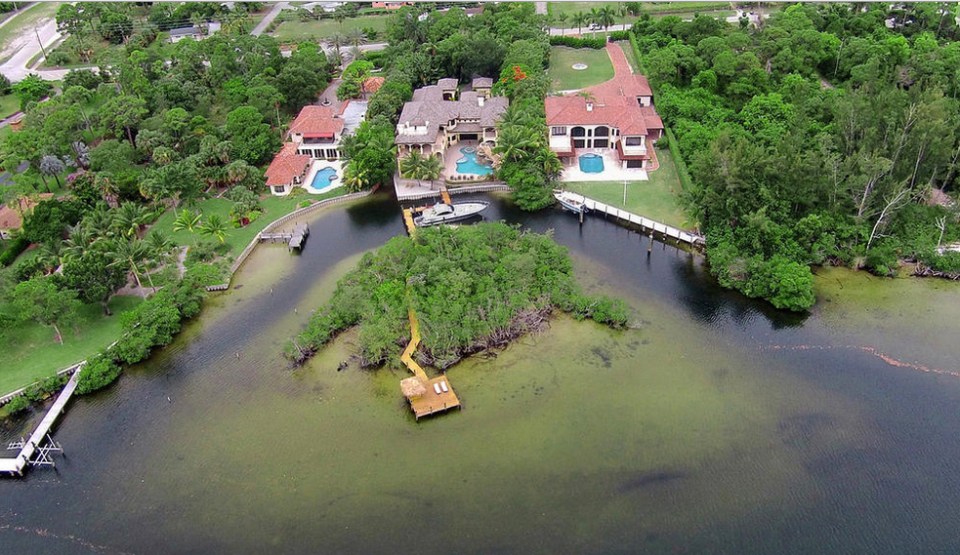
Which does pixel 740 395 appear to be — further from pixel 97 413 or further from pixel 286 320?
pixel 97 413

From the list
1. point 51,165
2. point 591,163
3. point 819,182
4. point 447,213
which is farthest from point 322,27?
point 819,182

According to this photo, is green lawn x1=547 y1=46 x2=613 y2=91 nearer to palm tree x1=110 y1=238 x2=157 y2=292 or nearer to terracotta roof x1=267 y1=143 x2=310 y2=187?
terracotta roof x1=267 y1=143 x2=310 y2=187

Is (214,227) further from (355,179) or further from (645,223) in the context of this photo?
(645,223)

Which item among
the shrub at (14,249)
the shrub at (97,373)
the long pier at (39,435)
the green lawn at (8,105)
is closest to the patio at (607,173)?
the shrub at (97,373)

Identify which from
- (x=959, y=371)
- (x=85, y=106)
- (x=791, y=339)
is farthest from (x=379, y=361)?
(x=85, y=106)

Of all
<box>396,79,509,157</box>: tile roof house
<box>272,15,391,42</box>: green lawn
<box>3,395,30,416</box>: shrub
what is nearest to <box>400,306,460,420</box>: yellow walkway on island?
<box>3,395,30,416</box>: shrub

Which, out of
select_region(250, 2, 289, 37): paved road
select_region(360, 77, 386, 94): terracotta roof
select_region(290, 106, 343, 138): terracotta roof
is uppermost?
select_region(250, 2, 289, 37): paved road

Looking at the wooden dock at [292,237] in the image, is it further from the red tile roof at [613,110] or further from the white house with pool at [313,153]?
the red tile roof at [613,110]
